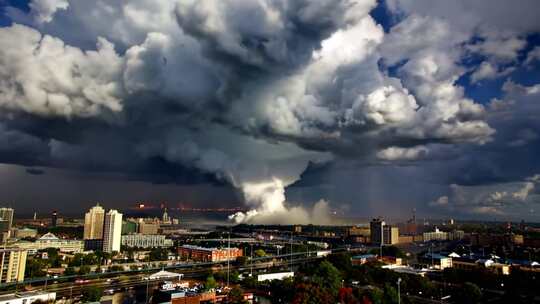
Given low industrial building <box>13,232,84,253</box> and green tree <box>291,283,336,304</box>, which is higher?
green tree <box>291,283,336,304</box>

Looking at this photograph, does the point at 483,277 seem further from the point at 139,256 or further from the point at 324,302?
the point at 139,256

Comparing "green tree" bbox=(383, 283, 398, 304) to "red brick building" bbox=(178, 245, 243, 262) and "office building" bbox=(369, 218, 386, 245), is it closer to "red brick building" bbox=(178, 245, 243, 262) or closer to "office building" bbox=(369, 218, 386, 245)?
"red brick building" bbox=(178, 245, 243, 262)

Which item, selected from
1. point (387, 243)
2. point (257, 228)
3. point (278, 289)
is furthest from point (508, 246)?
point (257, 228)

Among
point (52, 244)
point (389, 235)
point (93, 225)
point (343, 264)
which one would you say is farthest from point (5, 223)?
point (389, 235)

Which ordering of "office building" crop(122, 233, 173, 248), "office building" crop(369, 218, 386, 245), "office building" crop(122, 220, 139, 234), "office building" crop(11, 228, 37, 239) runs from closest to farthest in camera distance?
"office building" crop(122, 233, 173, 248), "office building" crop(11, 228, 37, 239), "office building" crop(369, 218, 386, 245), "office building" crop(122, 220, 139, 234)

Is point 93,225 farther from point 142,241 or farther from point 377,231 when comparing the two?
point 377,231

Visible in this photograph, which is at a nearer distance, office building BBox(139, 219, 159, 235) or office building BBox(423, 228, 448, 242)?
office building BBox(139, 219, 159, 235)

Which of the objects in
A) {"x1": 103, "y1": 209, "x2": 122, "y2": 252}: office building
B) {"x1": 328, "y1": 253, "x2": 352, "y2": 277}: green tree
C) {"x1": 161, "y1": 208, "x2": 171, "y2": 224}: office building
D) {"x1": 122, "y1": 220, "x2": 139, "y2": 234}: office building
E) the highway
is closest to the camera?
the highway

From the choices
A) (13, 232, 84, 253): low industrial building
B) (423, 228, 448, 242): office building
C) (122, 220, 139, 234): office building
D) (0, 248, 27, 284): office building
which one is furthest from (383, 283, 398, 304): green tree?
(423, 228, 448, 242): office building

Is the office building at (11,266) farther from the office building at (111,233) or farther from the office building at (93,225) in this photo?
the office building at (93,225)
